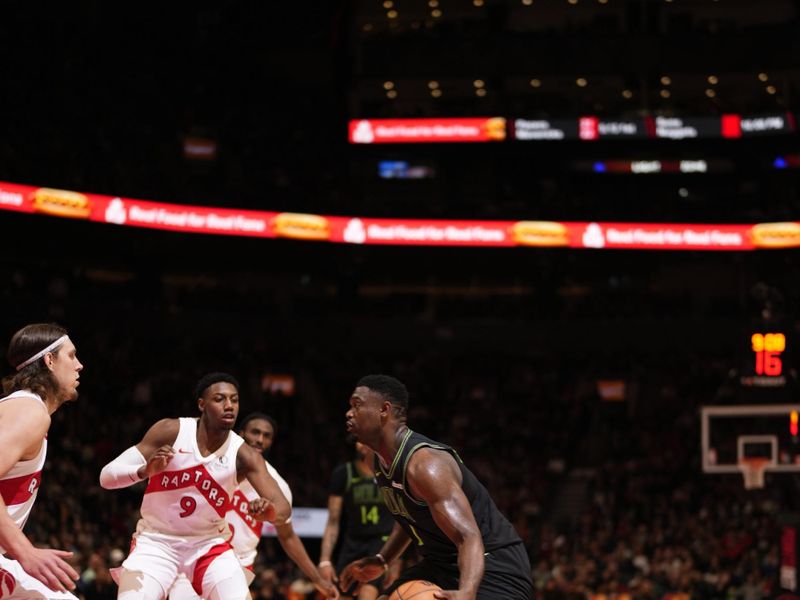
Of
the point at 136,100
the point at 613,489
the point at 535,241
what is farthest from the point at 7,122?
the point at 613,489

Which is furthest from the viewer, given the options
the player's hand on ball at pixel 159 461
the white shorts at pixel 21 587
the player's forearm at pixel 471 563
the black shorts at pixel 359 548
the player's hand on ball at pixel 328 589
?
the black shorts at pixel 359 548

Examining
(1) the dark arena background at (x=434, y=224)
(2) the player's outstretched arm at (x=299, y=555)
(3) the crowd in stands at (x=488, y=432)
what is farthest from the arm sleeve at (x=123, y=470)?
(1) the dark arena background at (x=434, y=224)

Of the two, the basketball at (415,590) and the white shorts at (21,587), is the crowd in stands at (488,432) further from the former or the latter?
the white shorts at (21,587)

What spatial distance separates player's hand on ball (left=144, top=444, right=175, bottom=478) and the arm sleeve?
0.07 m

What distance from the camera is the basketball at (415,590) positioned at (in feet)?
18.9

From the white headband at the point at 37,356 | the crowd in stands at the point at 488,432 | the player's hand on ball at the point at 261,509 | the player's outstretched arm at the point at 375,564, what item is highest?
the white headband at the point at 37,356

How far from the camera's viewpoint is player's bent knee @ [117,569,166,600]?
23.4 ft

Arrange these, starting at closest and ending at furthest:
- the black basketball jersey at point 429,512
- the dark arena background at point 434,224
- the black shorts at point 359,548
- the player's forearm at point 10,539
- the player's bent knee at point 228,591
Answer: the player's forearm at point 10,539, the black basketball jersey at point 429,512, the player's bent knee at point 228,591, the black shorts at point 359,548, the dark arena background at point 434,224

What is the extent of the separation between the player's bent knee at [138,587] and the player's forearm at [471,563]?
101 inches

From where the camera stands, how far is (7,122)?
86.5ft

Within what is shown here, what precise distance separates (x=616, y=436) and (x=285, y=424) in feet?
26.8

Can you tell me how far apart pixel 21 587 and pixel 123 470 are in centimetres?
202

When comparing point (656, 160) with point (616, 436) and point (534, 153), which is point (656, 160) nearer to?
point (534, 153)

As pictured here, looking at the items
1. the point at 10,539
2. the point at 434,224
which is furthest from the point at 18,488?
the point at 434,224
